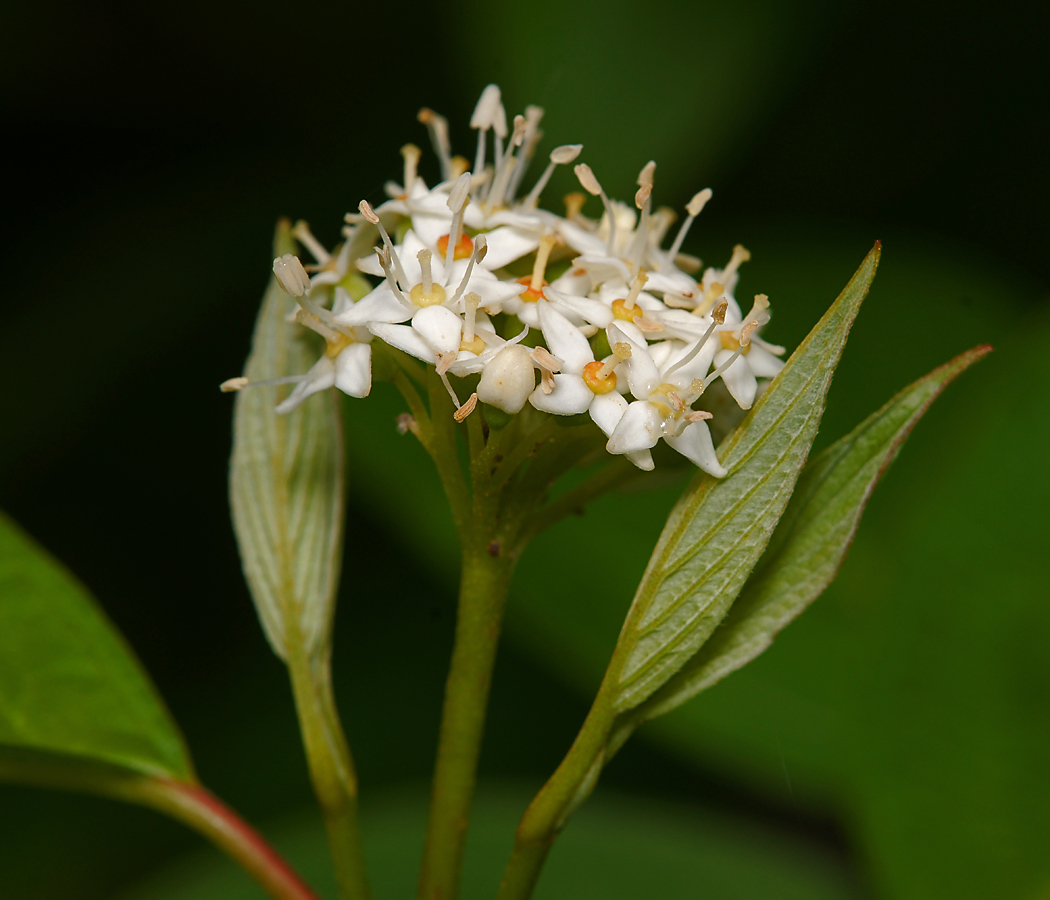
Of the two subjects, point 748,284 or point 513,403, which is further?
point 748,284

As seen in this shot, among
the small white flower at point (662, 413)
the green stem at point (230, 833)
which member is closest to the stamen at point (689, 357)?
the small white flower at point (662, 413)

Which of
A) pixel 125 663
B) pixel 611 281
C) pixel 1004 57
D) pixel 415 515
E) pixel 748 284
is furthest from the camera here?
pixel 1004 57

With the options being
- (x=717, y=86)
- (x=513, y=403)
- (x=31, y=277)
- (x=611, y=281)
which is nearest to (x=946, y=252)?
(x=717, y=86)

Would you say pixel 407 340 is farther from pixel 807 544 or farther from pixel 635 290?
pixel 807 544

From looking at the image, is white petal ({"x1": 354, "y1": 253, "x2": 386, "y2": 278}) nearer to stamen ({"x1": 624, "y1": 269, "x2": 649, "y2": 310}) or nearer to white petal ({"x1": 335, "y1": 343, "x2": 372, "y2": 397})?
white petal ({"x1": 335, "y1": 343, "x2": 372, "y2": 397})

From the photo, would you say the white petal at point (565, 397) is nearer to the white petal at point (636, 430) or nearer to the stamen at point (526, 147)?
the white petal at point (636, 430)

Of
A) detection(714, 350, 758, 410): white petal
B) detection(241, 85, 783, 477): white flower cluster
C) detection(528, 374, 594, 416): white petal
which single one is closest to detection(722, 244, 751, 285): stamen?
detection(241, 85, 783, 477): white flower cluster

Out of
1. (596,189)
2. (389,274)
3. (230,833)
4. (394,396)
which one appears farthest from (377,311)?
(394,396)

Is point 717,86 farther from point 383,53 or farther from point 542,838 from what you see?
point 542,838
